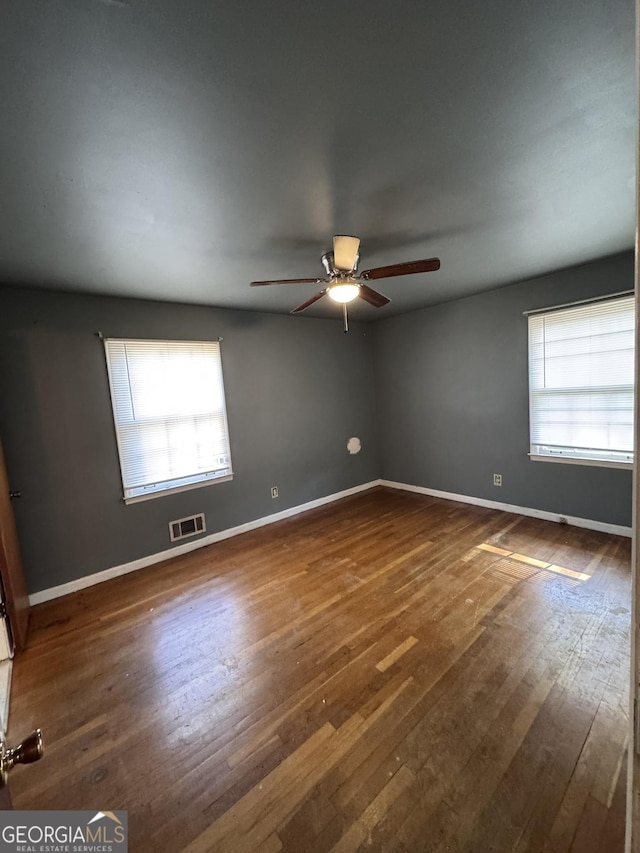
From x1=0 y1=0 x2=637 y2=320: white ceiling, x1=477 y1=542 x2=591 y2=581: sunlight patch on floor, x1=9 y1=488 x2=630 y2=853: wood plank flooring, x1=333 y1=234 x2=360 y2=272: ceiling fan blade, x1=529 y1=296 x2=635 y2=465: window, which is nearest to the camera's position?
x1=0 y1=0 x2=637 y2=320: white ceiling

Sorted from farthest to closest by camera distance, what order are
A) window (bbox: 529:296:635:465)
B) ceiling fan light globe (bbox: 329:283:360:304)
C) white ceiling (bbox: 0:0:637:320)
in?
window (bbox: 529:296:635:465) → ceiling fan light globe (bbox: 329:283:360:304) → white ceiling (bbox: 0:0:637:320)

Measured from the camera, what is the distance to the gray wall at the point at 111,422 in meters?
2.56

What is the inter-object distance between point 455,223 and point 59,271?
8.71ft

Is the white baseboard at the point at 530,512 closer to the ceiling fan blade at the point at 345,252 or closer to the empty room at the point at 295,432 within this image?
the empty room at the point at 295,432

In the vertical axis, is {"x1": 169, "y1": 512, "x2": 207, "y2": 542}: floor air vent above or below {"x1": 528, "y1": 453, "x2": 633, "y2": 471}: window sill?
below

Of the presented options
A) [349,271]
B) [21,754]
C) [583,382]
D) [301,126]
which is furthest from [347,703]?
[583,382]

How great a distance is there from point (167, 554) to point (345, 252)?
9.99ft

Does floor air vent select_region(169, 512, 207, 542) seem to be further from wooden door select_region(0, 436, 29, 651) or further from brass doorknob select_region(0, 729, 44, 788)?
brass doorknob select_region(0, 729, 44, 788)

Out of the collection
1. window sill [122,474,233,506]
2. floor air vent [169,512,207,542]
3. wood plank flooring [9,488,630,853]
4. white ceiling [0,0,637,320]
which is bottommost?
wood plank flooring [9,488,630,853]

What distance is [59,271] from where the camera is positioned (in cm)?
230

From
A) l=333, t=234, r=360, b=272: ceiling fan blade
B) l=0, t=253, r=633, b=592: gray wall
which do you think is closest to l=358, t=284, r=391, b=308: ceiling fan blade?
l=333, t=234, r=360, b=272: ceiling fan blade

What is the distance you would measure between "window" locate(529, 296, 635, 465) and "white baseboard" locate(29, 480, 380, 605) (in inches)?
103

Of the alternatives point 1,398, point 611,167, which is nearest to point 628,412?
point 611,167

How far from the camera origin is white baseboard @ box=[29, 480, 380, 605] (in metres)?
2.66
